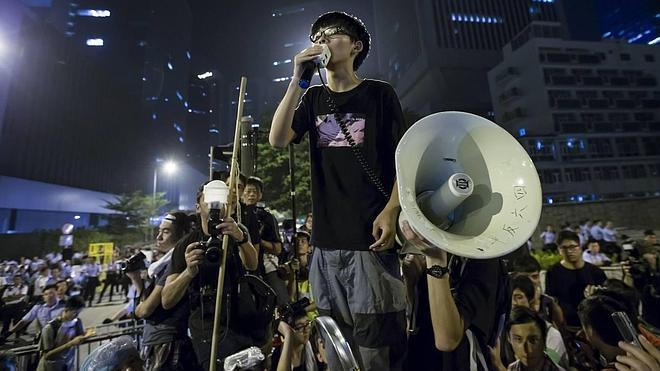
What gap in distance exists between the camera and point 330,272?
1441 mm

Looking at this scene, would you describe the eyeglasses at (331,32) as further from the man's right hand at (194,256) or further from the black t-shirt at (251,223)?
the black t-shirt at (251,223)

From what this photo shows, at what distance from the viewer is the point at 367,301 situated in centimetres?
133

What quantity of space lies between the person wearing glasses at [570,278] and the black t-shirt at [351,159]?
14.2ft

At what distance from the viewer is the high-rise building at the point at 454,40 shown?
146ft

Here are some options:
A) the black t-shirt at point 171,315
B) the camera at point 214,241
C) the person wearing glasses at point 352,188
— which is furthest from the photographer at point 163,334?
the person wearing glasses at point 352,188

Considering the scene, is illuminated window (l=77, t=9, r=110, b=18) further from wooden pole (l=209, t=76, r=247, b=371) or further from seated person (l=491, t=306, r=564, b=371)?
seated person (l=491, t=306, r=564, b=371)

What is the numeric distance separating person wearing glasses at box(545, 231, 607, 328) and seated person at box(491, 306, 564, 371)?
66.4 inches

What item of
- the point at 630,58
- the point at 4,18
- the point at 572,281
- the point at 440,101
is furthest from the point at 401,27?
the point at 572,281

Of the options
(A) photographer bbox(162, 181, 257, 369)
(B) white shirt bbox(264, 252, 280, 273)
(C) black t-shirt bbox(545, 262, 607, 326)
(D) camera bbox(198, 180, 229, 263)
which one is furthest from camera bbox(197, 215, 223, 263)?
(C) black t-shirt bbox(545, 262, 607, 326)

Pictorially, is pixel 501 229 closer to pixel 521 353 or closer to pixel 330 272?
pixel 330 272

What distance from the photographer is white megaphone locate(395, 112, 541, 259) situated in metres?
→ 1.08

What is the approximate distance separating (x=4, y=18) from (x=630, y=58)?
58.8m

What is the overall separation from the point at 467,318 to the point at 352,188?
76 cm

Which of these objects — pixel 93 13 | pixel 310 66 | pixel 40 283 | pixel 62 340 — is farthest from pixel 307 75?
pixel 93 13
